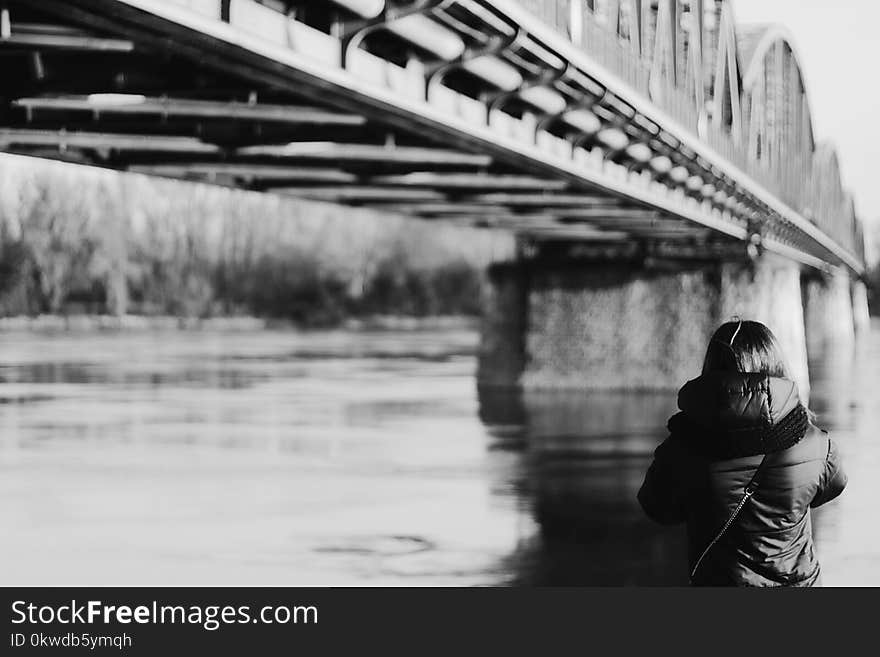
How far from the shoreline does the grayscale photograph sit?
26.3 metres

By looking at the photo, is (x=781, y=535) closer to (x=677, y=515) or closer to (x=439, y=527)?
(x=677, y=515)

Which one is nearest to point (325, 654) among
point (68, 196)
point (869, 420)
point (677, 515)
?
point (677, 515)

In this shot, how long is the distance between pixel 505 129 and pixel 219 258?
270 ft

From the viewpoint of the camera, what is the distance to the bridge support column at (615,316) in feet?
139

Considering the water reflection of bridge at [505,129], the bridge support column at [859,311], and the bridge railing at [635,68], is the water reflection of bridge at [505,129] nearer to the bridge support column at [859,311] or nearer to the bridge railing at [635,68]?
the bridge railing at [635,68]

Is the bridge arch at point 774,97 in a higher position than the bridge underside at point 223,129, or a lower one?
higher

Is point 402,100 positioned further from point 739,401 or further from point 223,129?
point 739,401

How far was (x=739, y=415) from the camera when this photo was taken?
18.0 ft

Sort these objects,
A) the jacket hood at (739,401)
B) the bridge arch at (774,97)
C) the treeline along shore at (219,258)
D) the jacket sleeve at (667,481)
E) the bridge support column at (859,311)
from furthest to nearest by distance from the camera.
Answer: the bridge support column at (859,311) → the treeline along shore at (219,258) → the bridge arch at (774,97) → the jacket sleeve at (667,481) → the jacket hood at (739,401)

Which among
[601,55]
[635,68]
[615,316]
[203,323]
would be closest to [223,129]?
[601,55]

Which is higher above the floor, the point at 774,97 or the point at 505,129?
the point at 774,97

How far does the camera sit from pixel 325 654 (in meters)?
9.30

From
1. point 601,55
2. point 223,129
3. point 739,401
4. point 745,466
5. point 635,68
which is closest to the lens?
point 739,401

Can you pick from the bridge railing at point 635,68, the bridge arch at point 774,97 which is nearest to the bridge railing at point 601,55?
the bridge railing at point 635,68
